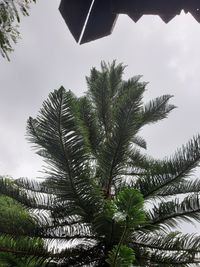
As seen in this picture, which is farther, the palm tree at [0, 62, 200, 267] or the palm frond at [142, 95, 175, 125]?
the palm frond at [142, 95, 175, 125]

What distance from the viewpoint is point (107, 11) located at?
28.5 inches

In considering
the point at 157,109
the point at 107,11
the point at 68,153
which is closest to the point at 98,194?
the point at 68,153

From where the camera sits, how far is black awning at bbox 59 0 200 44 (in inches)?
27.1

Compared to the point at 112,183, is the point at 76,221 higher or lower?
lower

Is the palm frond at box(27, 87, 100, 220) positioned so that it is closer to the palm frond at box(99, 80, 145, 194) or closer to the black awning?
the palm frond at box(99, 80, 145, 194)

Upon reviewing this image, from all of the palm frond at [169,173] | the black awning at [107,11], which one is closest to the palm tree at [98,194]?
the palm frond at [169,173]

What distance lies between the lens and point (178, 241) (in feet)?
17.7

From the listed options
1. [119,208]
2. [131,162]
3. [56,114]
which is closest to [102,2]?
[119,208]

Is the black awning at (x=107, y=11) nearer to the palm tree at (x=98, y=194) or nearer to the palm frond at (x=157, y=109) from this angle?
the palm tree at (x=98, y=194)

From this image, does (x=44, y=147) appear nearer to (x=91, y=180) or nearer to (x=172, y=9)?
(x=91, y=180)

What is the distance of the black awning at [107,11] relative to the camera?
69cm

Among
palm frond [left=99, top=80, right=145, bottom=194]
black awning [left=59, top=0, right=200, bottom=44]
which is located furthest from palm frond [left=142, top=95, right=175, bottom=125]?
black awning [left=59, top=0, right=200, bottom=44]

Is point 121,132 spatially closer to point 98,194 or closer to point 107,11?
point 98,194

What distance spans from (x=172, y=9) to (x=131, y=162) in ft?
25.4
